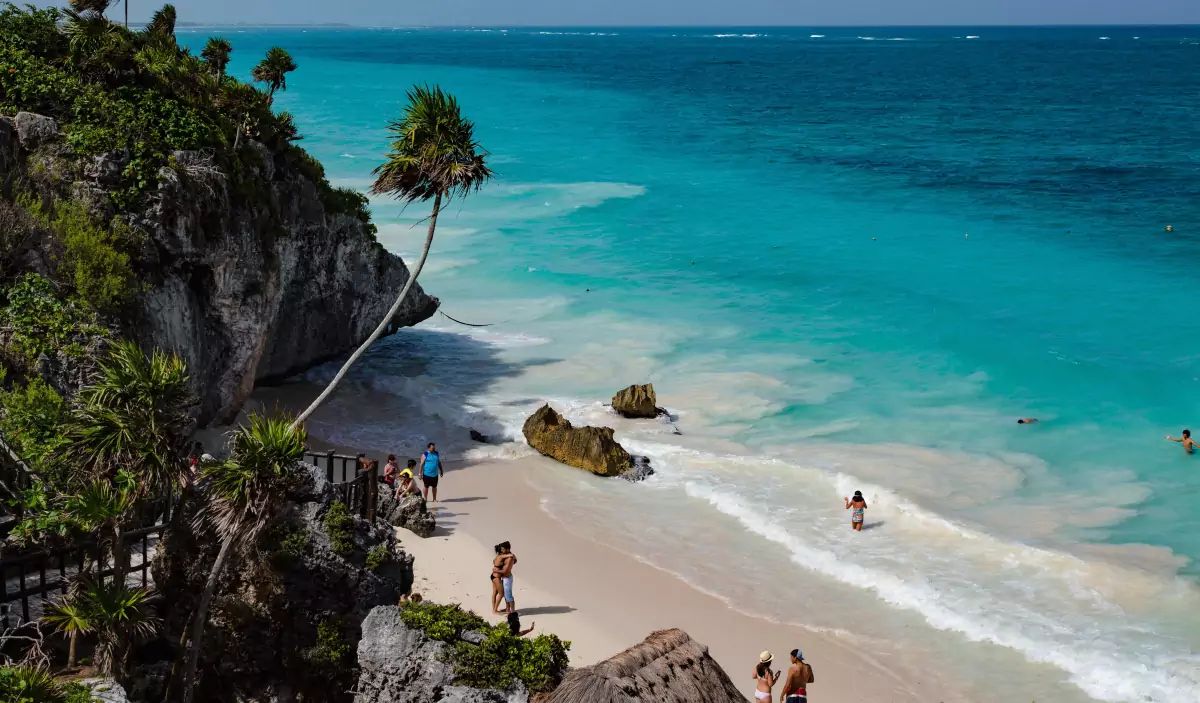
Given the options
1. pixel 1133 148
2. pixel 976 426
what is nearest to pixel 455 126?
pixel 976 426

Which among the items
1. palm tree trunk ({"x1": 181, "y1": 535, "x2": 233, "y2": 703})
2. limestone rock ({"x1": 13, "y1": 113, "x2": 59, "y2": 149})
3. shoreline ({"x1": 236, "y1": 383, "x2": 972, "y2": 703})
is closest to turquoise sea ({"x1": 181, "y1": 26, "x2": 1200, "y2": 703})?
shoreline ({"x1": 236, "y1": 383, "x2": 972, "y2": 703})

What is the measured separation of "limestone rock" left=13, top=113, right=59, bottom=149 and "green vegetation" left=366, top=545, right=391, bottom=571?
10.3 metres

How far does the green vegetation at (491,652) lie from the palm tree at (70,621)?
318 cm

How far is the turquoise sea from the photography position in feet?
61.8

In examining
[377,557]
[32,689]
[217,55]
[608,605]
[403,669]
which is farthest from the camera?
[217,55]

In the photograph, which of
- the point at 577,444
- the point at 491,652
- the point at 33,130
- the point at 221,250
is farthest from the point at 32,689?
the point at 577,444

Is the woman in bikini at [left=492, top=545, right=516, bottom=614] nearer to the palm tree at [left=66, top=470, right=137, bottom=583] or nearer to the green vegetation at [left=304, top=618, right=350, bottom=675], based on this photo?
the green vegetation at [left=304, top=618, right=350, bottom=675]

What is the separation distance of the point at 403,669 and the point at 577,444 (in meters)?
11.8

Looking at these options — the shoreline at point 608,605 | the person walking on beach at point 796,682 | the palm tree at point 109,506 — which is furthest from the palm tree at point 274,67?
the person walking on beach at point 796,682

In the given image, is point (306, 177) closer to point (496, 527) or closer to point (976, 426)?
point (496, 527)

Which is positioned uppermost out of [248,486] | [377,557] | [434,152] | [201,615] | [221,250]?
[434,152]

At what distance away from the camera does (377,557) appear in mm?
13188

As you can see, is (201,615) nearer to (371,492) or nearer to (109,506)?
(109,506)

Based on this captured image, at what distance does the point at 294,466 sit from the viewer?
41.0 feet
